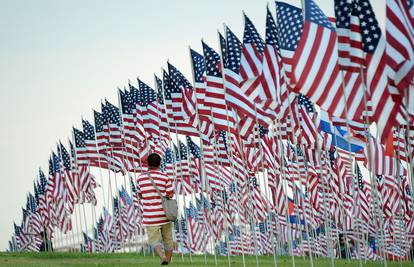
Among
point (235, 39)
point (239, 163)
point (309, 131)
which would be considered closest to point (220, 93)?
point (235, 39)

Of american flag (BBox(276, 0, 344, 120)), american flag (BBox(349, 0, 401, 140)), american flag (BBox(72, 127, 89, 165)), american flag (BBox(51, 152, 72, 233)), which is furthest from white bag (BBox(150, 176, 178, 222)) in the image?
american flag (BBox(51, 152, 72, 233))

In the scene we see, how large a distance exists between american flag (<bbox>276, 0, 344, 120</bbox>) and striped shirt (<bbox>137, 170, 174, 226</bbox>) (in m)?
3.58

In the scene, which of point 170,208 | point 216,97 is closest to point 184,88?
point 216,97

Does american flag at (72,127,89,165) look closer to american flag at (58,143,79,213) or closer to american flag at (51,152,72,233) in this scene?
american flag at (58,143,79,213)

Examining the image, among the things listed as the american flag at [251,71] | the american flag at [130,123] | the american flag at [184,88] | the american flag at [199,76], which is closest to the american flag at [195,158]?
the american flag at [130,123]

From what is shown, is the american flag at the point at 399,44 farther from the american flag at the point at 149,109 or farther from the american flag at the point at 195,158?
the american flag at the point at 195,158

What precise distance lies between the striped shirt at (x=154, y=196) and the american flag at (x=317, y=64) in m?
3.58

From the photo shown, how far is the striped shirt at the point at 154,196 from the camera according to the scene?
2081cm

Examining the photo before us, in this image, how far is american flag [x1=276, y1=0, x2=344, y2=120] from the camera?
1962 cm

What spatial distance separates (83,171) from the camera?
165ft

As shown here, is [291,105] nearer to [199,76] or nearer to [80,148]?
[199,76]

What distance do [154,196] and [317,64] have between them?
15.3ft

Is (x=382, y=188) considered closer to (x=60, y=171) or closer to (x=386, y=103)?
(x=60, y=171)

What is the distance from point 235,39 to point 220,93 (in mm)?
1514
